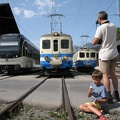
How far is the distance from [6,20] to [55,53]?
1068 inches

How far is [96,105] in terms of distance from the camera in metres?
5.50

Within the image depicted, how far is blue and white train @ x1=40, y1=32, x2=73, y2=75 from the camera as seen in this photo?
736 inches

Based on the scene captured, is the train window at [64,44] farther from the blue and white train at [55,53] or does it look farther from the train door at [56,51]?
the train door at [56,51]

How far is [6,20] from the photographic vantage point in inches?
1750

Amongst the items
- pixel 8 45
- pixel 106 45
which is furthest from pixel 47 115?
pixel 8 45

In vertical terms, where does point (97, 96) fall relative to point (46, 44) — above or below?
below

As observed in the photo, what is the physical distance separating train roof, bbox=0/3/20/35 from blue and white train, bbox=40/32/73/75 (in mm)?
21690

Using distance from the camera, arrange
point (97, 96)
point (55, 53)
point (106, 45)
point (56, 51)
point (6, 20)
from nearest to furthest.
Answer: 1. point (97, 96)
2. point (106, 45)
3. point (55, 53)
4. point (56, 51)
5. point (6, 20)

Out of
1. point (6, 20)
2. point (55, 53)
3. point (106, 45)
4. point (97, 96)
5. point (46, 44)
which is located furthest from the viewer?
point (6, 20)

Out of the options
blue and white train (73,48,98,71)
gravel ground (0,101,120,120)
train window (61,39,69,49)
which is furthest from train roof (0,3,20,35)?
gravel ground (0,101,120,120)

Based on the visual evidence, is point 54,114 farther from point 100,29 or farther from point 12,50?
point 12,50

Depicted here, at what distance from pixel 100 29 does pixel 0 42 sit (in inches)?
624

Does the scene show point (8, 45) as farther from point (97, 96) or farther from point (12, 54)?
point (97, 96)

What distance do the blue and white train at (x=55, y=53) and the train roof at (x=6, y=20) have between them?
854 inches
